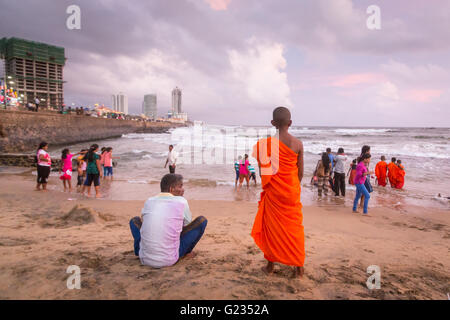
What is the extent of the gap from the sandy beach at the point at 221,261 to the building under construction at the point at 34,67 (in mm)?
65328

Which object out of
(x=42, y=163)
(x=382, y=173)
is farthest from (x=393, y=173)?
(x=42, y=163)

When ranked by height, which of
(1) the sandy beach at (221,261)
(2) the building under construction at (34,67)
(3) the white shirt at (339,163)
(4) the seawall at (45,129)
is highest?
(2) the building under construction at (34,67)

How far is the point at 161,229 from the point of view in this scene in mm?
2469

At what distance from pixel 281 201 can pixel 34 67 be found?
258ft

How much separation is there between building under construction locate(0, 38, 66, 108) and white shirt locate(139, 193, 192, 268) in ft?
221

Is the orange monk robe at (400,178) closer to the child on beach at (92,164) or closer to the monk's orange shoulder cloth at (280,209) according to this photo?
the monk's orange shoulder cloth at (280,209)

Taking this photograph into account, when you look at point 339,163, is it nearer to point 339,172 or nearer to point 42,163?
point 339,172

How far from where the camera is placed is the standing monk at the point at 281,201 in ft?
8.29

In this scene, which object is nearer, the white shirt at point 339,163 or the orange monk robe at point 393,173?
the white shirt at point 339,163

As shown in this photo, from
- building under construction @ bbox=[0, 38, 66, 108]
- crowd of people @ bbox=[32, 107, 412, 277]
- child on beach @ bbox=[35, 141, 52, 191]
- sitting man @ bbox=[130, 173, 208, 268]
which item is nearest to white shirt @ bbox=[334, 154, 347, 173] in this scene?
crowd of people @ bbox=[32, 107, 412, 277]

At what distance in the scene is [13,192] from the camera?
7270mm

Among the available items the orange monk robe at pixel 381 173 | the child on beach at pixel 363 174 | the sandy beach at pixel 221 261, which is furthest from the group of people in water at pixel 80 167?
the orange monk robe at pixel 381 173
